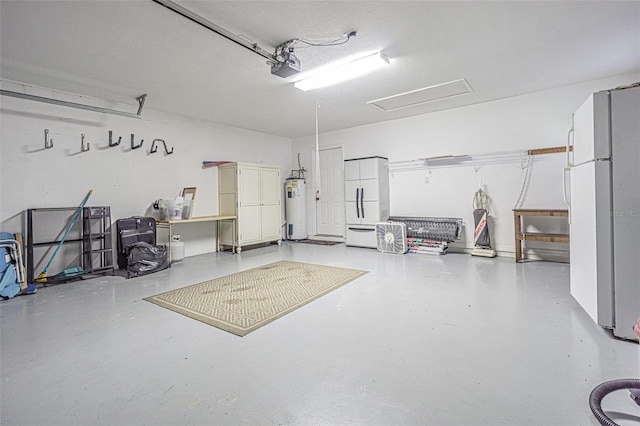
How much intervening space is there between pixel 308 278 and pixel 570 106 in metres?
4.73

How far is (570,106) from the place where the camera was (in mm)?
4547

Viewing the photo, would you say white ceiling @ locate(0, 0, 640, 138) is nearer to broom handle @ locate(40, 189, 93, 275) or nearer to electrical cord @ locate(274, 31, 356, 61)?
electrical cord @ locate(274, 31, 356, 61)

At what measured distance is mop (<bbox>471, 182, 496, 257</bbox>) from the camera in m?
5.08

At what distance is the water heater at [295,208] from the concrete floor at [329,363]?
171 inches

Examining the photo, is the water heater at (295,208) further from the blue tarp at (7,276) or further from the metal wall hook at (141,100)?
the blue tarp at (7,276)

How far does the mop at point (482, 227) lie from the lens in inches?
200

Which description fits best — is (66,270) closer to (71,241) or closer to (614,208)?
(71,241)

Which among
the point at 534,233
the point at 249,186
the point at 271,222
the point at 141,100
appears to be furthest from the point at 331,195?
the point at 141,100

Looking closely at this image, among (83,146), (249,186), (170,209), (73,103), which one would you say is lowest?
(170,209)

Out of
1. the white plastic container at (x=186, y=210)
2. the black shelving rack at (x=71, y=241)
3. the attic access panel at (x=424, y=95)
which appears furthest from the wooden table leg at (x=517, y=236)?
the black shelving rack at (x=71, y=241)

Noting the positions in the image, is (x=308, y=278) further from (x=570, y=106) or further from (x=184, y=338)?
(x=570, y=106)

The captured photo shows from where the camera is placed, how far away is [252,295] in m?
3.26

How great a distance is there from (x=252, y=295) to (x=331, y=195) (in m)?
4.59

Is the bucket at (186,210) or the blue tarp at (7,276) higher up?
the bucket at (186,210)
